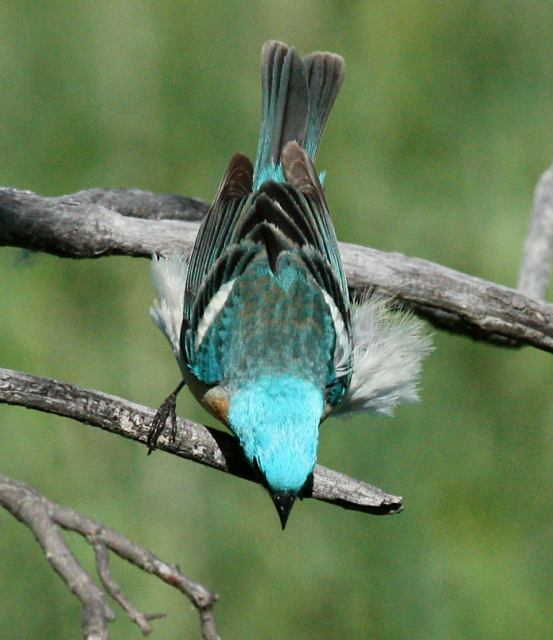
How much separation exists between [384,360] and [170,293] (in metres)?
0.75

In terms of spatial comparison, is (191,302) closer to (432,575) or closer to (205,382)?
(205,382)

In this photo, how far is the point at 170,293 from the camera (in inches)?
175

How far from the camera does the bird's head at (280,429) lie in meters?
3.63

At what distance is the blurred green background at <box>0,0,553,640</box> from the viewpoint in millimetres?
4652

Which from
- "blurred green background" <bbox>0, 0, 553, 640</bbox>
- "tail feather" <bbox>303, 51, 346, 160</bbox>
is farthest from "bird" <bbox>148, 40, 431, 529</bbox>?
"blurred green background" <bbox>0, 0, 553, 640</bbox>

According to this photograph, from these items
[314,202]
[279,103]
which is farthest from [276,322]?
[279,103]

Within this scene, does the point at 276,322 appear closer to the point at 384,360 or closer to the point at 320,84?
the point at 384,360

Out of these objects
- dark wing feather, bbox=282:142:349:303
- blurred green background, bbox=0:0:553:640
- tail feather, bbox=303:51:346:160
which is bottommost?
blurred green background, bbox=0:0:553:640

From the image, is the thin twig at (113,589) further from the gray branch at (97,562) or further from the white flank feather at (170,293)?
the white flank feather at (170,293)

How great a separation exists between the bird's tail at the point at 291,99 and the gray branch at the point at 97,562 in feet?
5.91

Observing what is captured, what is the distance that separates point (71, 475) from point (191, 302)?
881 mm

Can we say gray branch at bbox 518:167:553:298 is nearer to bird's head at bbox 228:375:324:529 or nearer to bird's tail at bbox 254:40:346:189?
bird's tail at bbox 254:40:346:189

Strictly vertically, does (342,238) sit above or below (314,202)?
below

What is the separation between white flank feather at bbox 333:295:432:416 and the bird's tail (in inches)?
24.8
